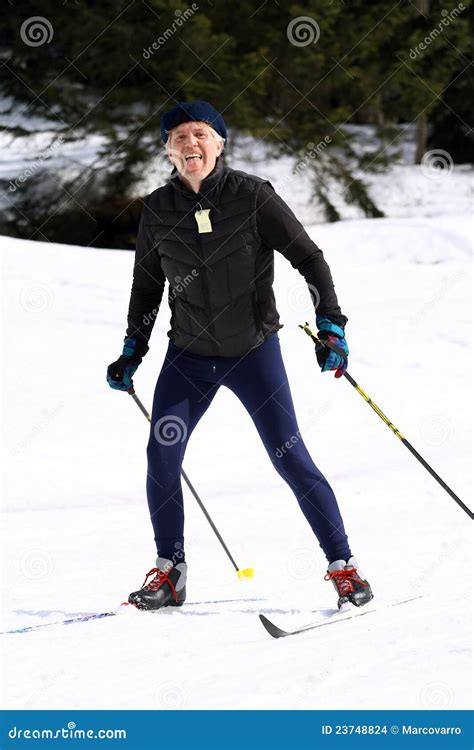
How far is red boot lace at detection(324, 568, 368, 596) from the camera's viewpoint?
3520mm

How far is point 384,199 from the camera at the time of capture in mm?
16406

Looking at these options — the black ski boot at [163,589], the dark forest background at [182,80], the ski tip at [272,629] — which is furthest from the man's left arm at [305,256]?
the dark forest background at [182,80]

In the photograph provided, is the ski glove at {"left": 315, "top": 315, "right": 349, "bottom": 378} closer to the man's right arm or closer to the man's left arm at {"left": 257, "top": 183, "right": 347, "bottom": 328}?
the man's left arm at {"left": 257, "top": 183, "right": 347, "bottom": 328}

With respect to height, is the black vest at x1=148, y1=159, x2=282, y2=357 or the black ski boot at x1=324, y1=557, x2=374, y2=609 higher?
the black vest at x1=148, y1=159, x2=282, y2=357

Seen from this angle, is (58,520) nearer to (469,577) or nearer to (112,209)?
(469,577)

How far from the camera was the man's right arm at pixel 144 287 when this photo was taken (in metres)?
3.61

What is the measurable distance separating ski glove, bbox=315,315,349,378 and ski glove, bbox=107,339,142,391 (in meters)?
0.75

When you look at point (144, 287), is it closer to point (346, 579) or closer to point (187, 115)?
point (187, 115)

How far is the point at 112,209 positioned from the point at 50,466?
25.5 ft

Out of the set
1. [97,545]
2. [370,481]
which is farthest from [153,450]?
[370,481]

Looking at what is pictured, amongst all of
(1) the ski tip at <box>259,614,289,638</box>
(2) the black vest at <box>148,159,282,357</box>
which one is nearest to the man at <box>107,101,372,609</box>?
(2) the black vest at <box>148,159,282,357</box>

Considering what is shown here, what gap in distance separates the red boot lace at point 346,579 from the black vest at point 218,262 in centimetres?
90

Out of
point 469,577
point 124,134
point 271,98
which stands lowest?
point 469,577
